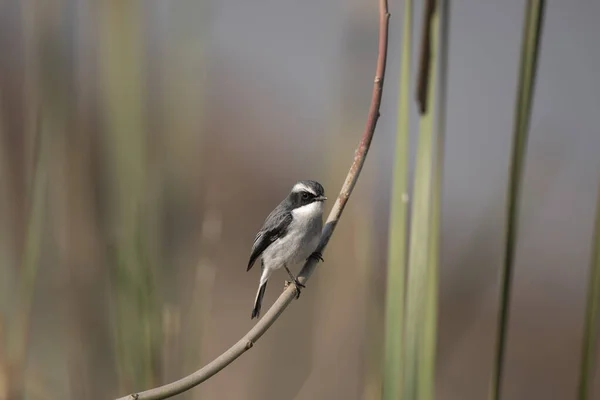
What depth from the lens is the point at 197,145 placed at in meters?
0.93

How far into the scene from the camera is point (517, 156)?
73cm

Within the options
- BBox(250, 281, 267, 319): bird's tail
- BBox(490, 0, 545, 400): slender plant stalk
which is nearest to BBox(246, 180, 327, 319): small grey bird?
BBox(250, 281, 267, 319): bird's tail

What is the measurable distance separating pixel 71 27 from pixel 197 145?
225 mm

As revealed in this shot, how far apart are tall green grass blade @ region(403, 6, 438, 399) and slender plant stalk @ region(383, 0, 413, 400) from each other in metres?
0.02

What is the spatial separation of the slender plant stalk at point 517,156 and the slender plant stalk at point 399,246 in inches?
4.7

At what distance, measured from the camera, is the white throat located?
1900mm

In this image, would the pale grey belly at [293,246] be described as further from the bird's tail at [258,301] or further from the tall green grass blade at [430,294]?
the tall green grass blade at [430,294]

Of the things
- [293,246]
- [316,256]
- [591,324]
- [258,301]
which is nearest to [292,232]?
[293,246]

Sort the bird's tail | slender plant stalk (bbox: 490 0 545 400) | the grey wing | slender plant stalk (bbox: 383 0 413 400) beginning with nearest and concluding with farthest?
slender plant stalk (bbox: 490 0 545 400) → slender plant stalk (bbox: 383 0 413 400) → the bird's tail → the grey wing

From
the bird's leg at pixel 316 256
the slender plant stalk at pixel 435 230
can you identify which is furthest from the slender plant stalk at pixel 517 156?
the bird's leg at pixel 316 256

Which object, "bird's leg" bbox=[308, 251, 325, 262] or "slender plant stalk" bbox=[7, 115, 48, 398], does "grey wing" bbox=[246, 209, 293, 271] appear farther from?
"slender plant stalk" bbox=[7, 115, 48, 398]

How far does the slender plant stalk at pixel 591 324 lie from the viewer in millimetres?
742

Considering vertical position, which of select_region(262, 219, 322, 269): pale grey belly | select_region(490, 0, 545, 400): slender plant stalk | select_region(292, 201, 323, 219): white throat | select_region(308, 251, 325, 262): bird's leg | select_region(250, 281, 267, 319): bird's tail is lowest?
select_region(250, 281, 267, 319): bird's tail

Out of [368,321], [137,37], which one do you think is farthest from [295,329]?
[137,37]
